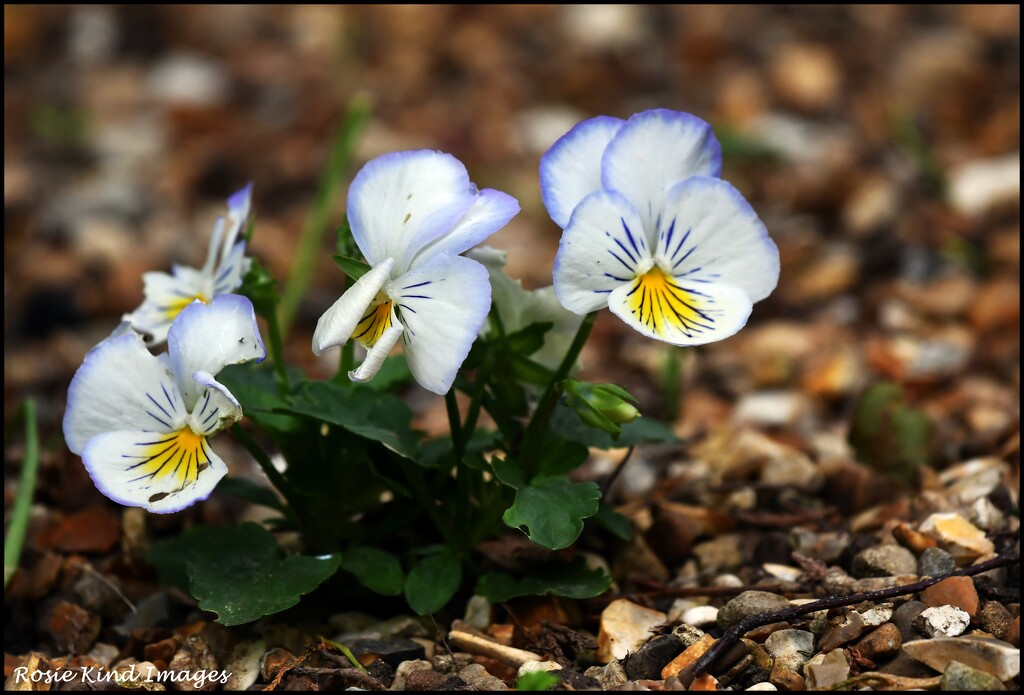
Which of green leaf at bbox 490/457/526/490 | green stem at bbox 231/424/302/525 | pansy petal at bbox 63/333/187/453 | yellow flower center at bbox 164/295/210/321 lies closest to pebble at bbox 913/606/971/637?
green leaf at bbox 490/457/526/490

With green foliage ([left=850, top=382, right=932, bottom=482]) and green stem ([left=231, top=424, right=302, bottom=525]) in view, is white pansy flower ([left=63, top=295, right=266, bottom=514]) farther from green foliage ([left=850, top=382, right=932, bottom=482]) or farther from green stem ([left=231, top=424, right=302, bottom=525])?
green foliage ([left=850, top=382, right=932, bottom=482])

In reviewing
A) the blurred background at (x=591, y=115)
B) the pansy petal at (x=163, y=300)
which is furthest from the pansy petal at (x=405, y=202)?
the blurred background at (x=591, y=115)

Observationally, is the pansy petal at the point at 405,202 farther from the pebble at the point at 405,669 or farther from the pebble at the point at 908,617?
the pebble at the point at 908,617

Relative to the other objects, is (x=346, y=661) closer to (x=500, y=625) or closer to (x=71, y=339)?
(x=500, y=625)

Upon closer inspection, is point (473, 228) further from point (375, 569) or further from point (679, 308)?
point (375, 569)

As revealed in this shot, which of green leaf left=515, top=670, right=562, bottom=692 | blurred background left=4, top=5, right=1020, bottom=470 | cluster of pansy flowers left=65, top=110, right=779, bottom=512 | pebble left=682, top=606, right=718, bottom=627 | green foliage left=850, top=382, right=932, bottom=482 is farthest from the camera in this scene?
blurred background left=4, top=5, right=1020, bottom=470

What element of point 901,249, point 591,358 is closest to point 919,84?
point 901,249

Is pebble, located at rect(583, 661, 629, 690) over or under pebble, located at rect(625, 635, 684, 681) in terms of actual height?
under
